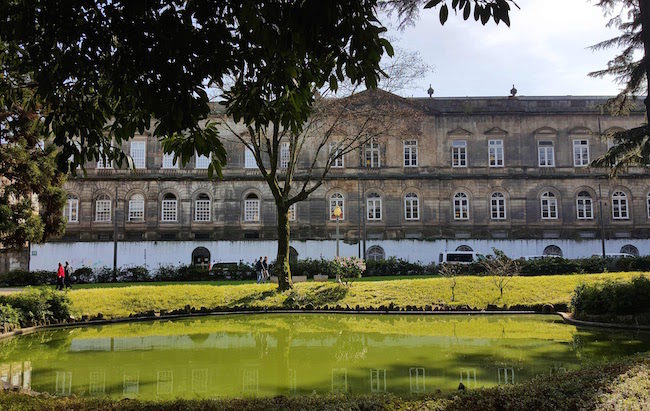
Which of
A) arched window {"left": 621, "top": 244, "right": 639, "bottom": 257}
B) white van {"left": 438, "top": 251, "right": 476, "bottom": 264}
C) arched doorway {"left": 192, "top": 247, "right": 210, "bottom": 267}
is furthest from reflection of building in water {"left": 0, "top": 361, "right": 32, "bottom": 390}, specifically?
arched window {"left": 621, "top": 244, "right": 639, "bottom": 257}

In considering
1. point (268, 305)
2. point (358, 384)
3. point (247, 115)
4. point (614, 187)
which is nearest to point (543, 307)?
point (268, 305)

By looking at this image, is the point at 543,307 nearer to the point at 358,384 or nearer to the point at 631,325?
the point at 631,325

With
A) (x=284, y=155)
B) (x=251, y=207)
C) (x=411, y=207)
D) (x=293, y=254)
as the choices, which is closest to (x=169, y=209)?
(x=251, y=207)

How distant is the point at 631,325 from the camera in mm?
12453

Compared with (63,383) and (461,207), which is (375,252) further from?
(63,383)

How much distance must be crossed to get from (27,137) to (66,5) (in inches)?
595

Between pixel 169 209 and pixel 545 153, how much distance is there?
80.2 feet

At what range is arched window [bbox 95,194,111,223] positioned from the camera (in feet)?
109

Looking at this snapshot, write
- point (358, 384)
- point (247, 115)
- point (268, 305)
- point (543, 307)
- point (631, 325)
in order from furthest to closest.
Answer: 1. point (268, 305)
2. point (543, 307)
3. point (631, 325)
4. point (358, 384)
5. point (247, 115)

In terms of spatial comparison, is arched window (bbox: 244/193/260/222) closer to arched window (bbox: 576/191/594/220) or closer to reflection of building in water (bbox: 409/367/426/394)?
arched window (bbox: 576/191/594/220)

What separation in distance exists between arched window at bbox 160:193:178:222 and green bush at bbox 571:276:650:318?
2539 cm

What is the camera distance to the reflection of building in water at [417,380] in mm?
6910

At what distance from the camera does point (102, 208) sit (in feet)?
109

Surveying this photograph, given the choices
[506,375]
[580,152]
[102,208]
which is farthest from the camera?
[580,152]
